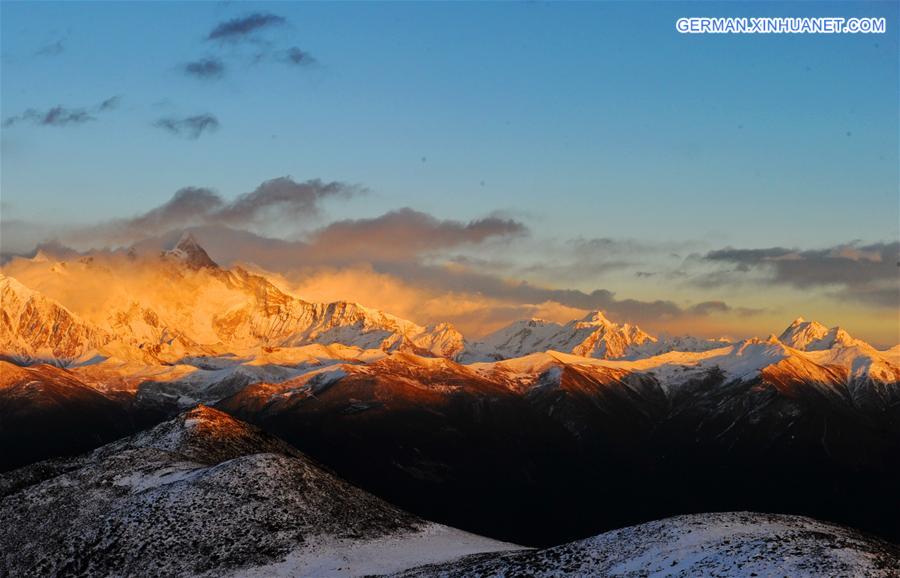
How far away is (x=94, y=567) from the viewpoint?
389ft

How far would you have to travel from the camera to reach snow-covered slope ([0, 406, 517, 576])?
11750cm

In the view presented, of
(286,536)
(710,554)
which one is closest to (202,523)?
(286,536)

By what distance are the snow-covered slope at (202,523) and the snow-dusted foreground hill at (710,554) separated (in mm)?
13005

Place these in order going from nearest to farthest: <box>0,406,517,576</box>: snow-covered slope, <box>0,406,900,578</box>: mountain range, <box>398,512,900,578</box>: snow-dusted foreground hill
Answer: <box>398,512,900,578</box>: snow-dusted foreground hill < <box>0,406,900,578</box>: mountain range < <box>0,406,517,576</box>: snow-covered slope

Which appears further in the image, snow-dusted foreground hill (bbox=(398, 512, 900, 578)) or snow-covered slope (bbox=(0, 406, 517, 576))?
snow-covered slope (bbox=(0, 406, 517, 576))

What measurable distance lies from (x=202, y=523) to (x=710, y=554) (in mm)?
52093

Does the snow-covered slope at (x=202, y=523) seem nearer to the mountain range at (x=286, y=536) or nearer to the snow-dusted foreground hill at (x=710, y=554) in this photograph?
the mountain range at (x=286, y=536)

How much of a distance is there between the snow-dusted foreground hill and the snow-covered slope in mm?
13005

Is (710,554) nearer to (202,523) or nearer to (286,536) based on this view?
(286,536)

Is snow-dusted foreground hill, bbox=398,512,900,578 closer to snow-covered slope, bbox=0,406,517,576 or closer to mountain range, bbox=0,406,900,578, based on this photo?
mountain range, bbox=0,406,900,578

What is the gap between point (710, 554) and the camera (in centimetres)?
9488

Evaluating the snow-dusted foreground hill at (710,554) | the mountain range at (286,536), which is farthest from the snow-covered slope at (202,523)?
the snow-dusted foreground hill at (710,554)

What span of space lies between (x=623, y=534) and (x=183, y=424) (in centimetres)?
7757

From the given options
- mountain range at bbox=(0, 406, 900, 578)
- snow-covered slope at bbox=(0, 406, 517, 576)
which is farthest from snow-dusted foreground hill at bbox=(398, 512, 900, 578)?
snow-covered slope at bbox=(0, 406, 517, 576)
